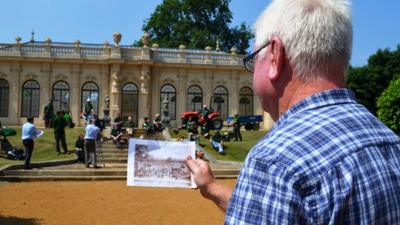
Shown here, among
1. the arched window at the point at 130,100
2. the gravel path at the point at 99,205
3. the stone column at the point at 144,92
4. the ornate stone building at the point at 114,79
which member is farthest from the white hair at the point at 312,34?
the arched window at the point at 130,100

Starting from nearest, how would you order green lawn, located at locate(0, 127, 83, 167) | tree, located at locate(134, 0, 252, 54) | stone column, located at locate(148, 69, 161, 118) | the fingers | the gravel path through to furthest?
1. the fingers
2. the gravel path
3. green lawn, located at locate(0, 127, 83, 167)
4. stone column, located at locate(148, 69, 161, 118)
5. tree, located at locate(134, 0, 252, 54)

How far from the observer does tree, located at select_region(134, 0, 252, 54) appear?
5319 centimetres

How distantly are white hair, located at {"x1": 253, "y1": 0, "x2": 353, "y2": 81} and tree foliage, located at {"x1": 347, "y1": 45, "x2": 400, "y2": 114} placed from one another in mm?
43563

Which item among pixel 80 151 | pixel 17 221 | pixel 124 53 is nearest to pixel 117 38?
pixel 124 53

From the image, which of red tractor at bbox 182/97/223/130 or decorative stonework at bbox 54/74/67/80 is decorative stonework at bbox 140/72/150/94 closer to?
decorative stonework at bbox 54/74/67/80

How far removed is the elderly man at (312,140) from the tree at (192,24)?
5045 cm

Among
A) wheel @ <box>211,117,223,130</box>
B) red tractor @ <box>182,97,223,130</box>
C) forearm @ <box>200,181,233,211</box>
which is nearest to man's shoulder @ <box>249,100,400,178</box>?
forearm @ <box>200,181,233,211</box>

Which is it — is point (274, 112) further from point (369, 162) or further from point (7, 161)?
point (7, 161)

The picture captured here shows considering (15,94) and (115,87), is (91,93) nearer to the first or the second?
(115,87)

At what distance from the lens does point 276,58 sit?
1.81m

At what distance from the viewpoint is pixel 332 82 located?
1.79 meters

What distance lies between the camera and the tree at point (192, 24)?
53188 millimetres

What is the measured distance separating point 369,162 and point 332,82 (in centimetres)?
34

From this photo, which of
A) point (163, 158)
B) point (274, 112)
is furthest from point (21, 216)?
point (274, 112)
